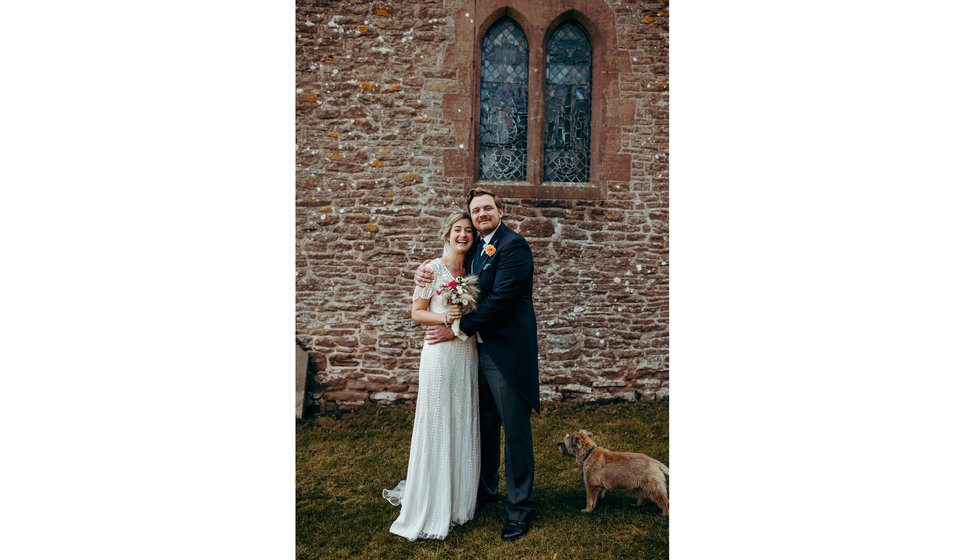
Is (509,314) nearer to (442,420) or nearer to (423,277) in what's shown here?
(423,277)

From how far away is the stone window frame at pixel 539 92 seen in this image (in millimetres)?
4340

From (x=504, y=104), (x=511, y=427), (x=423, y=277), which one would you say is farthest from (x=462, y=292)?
(x=504, y=104)

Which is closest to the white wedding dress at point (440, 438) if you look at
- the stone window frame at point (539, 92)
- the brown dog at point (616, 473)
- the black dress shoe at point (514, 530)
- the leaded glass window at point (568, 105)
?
the black dress shoe at point (514, 530)

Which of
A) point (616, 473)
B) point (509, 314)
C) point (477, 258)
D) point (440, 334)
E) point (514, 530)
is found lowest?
point (514, 530)

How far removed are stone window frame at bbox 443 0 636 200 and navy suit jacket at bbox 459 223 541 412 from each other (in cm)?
105

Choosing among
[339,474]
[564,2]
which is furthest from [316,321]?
[564,2]

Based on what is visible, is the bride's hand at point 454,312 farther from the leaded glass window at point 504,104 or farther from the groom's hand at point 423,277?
the leaded glass window at point 504,104

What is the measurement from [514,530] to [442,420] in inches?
36.0

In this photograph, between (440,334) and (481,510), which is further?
(481,510)

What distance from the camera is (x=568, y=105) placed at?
456 centimetres

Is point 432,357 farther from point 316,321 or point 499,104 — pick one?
point 499,104

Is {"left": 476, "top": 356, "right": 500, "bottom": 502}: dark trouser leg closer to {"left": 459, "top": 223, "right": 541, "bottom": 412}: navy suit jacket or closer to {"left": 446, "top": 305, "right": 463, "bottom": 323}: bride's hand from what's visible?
{"left": 459, "top": 223, "right": 541, "bottom": 412}: navy suit jacket

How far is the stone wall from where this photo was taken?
4270mm

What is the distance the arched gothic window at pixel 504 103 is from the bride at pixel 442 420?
4.08 feet
